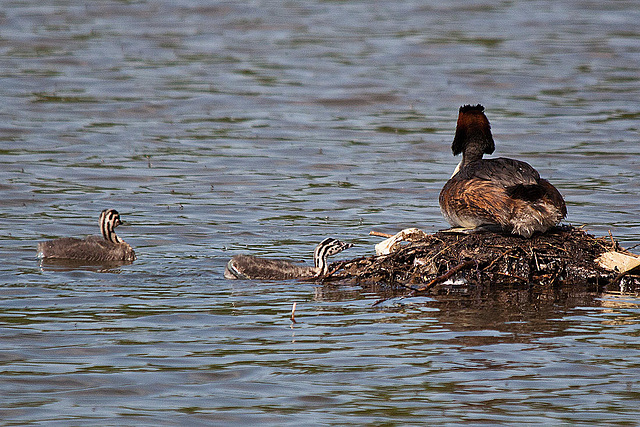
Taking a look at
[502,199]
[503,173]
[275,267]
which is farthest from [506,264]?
[275,267]

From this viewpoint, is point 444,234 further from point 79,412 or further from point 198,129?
point 198,129

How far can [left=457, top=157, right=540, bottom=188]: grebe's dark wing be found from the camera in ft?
30.2

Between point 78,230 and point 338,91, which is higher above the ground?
point 338,91

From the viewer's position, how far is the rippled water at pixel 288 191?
6559 millimetres

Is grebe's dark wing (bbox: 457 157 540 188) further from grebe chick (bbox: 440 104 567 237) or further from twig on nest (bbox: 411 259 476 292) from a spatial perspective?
twig on nest (bbox: 411 259 476 292)

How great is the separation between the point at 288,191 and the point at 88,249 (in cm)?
362

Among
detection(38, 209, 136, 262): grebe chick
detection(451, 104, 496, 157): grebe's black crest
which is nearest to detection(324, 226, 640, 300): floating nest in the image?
detection(451, 104, 496, 157): grebe's black crest

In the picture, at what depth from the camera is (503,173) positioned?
929 centimetres

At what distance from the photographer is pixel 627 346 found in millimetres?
7242

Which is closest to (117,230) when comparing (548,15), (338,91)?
(338,91)

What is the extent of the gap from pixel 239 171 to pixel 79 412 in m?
8.56

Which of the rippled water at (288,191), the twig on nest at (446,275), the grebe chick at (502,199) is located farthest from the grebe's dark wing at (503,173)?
the rippled water at (288,191)

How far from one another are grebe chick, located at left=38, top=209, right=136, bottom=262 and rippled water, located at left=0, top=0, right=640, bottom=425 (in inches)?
6.9

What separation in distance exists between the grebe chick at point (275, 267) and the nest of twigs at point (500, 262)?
49 cm
